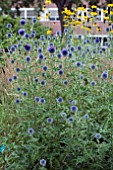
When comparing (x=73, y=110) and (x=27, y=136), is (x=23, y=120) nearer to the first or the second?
(x=27, y=136)

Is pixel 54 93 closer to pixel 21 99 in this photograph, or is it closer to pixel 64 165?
pixel 21 99

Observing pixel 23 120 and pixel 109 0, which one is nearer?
pixel 23 120

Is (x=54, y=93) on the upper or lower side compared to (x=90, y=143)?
upper

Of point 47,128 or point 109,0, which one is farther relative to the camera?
point 109,0

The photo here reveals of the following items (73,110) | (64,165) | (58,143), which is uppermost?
(73,110)

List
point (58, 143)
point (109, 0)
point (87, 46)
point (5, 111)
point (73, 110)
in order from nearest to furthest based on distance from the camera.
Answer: point (73, 110), point (58, 143), point (5, 111), point (87, 46), point (109, 0)

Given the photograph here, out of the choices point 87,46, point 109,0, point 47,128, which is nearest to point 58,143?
point 47,128

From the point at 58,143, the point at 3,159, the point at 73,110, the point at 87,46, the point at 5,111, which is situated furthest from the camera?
the point at 87,46

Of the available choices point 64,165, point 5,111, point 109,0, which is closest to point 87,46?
point 5,111

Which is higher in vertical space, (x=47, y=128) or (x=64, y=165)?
(x=47, y=128)
